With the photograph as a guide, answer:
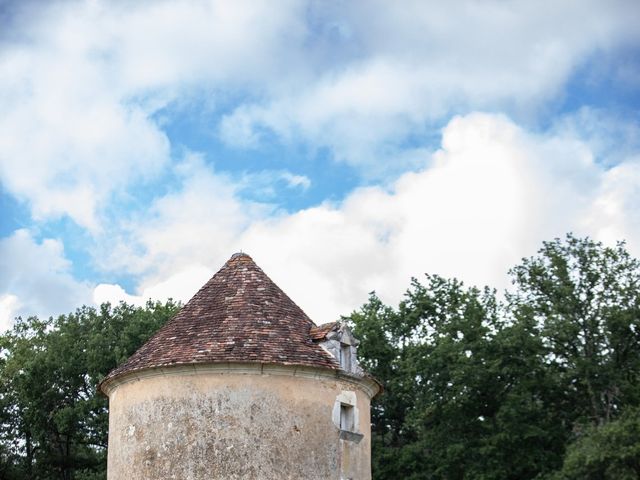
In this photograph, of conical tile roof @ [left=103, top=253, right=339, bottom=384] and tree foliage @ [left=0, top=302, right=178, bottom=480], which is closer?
conical tile roof @ [left=103, top=253, right=339, bottom=384]

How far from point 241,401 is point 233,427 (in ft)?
→ 2.06

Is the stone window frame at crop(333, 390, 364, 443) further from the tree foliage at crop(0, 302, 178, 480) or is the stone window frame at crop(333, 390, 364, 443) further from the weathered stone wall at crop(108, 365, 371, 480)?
the tree foliage at crop(0, 302, 178, 480)

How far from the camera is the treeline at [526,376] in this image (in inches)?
1236

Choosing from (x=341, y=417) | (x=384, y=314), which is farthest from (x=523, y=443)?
(x=341, y=417)

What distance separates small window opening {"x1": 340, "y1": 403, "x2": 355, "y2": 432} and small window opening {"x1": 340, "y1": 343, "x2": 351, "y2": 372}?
96 centimetres

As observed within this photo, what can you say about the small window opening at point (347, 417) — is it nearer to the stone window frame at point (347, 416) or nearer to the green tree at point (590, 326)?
the stone window frame at point (347, 416)

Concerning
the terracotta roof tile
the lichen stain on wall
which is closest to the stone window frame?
the lichen stain on wall

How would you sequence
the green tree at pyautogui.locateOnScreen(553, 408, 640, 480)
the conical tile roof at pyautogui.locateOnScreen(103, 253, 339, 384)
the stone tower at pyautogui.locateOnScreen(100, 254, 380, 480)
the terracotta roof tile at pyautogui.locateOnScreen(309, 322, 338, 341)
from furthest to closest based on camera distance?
the green tree at pyautogui.locateOnScreen(553, 408, 640, 480), the terracotta roof tile at pyautogui.locateOnScreen(309, 322, 338, 341), the conical tile roof at pyautogui.locateOnScreen(103, 253, 339, 384), the stone tower at pyautogui.locateOnScreen(100, 254, 380, 480)

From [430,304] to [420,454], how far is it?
6.69 meters

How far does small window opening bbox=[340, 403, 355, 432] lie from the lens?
71.2 feet

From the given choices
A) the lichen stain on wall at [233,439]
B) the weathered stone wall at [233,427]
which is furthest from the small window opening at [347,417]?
the lichen stain on wall at [233,439]

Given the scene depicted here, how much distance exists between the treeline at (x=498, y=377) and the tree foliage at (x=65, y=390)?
0.10m

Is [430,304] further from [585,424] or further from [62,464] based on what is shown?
[62,464]

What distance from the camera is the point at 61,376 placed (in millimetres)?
39281
